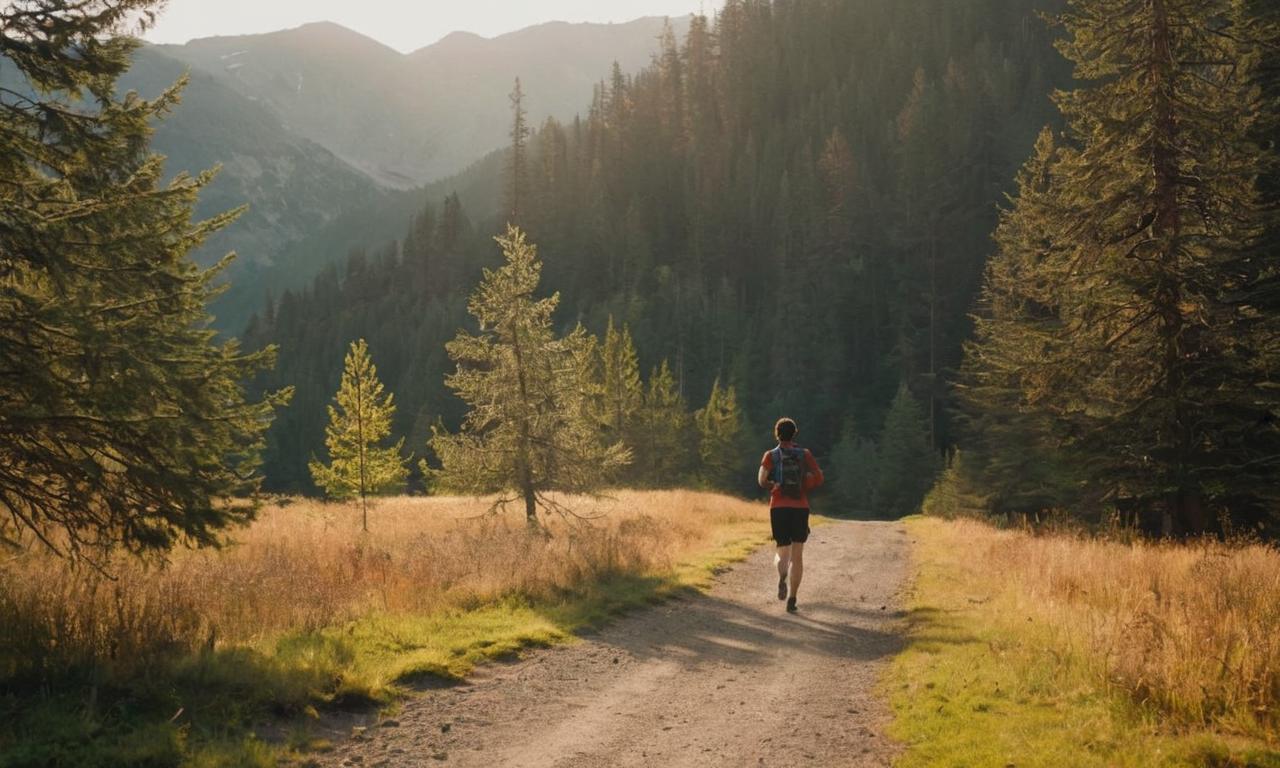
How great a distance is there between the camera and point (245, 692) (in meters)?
6.76

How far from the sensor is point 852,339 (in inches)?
3260

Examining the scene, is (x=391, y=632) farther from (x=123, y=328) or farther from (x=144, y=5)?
(x=144, y=5)

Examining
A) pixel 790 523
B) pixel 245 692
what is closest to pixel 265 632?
pixel 245 692

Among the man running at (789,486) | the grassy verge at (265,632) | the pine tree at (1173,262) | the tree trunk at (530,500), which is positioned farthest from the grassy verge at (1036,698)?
the tree trunk at (530,500)

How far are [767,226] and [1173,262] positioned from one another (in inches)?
3473

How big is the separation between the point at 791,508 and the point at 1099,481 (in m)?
9.23

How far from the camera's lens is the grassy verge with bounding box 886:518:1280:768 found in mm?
5359

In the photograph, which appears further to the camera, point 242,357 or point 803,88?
point 803,88

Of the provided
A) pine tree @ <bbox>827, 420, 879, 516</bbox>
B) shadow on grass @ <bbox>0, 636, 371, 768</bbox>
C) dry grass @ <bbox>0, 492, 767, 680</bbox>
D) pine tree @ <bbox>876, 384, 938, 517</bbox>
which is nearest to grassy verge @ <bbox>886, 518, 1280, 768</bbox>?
shadow on grass @ <bbox>0, 636, 371, 768</bbox>

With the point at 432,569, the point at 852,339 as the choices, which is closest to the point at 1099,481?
the point at 432,569

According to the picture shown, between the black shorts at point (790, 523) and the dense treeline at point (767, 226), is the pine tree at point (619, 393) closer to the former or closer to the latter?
the dense treeline at point (767, 226)

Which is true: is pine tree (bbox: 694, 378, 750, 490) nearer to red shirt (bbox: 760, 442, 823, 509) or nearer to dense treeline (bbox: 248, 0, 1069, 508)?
dense treeline (bbox: 248, 0, 1069, 508)

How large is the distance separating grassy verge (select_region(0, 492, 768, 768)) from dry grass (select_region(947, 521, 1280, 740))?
5.83 meters

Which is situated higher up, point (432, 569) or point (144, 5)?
point (144, 5)
